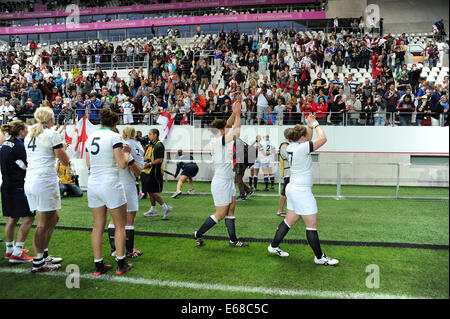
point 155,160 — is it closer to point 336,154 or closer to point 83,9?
point 336,154

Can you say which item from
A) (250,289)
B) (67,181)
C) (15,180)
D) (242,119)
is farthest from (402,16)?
(15,180)

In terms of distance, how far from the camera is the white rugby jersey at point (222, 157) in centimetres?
573

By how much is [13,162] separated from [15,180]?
0.28 metres

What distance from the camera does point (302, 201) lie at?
510 cm

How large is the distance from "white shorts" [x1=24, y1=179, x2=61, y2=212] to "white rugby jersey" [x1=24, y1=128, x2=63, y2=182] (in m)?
0.07

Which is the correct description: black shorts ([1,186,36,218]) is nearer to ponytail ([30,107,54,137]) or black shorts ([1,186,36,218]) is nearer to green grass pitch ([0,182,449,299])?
green grass pitch ([0,182,449,299])

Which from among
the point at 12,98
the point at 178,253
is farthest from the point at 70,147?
the point at 178,253

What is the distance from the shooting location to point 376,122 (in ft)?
47.9

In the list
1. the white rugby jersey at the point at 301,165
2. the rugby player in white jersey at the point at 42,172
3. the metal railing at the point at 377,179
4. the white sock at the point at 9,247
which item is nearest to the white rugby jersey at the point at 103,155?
the rugby player in white jersey at the point at 42,172

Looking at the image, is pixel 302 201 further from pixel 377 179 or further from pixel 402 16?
pixel 402 16

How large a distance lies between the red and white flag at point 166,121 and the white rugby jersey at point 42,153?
10.5 metres

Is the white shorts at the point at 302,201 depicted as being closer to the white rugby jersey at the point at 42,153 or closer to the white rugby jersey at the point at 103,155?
the white rugby jersey at the point at 103,155

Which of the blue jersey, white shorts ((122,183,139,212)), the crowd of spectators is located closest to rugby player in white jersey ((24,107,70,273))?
the blue jersey

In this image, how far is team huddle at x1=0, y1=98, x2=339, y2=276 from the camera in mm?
4609
